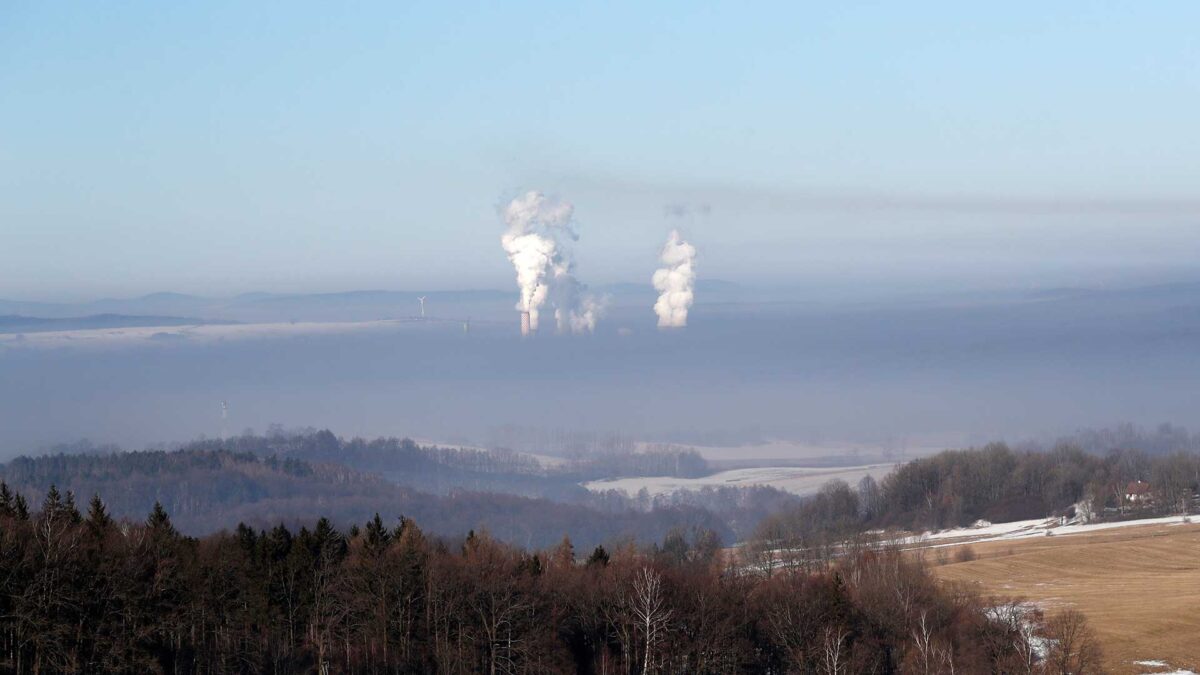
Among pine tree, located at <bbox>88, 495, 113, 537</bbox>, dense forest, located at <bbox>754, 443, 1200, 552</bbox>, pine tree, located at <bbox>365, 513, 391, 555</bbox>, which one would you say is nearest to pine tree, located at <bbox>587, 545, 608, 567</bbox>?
pine tree, located at <bbox>365, 513, 391, 555</bbox>

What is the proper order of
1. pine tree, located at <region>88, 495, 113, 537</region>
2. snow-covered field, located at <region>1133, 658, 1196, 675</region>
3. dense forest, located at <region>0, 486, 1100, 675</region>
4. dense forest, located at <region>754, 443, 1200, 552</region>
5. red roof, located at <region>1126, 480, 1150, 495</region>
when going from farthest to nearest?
red roof, located at <region>1126, 480, 1150, 495</region> → dense forest, located at <region>754, 443, 1200, 552</region> → snow-covered field, located at <region>1133, 658, 1196, 675</region> → pine tree, located at <region>88, 495, 113, 537</region> → dense forest, located at <region>0, 486, 1100, 675</region>

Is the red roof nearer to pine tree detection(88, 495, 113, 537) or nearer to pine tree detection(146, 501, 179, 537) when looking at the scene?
pine tree detection(146, 501, 179, 537)

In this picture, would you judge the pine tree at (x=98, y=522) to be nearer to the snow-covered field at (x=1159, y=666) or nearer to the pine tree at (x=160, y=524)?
the pine tree at (x=160, y=524)

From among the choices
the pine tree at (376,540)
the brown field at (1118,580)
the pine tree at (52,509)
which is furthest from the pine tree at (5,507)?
the brown field at (1118,580)

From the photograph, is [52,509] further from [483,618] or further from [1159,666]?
[1159,666]

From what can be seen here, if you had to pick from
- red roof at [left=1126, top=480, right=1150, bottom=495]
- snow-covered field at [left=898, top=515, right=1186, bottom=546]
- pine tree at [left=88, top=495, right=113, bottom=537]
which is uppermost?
pine tree at [left=88, top=495, right=113, bottom=537]

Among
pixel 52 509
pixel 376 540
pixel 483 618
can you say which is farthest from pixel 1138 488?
pixel 52 509
